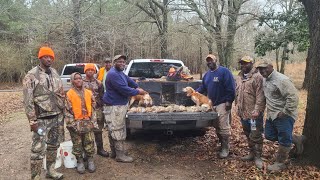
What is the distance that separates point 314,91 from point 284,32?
545 inches

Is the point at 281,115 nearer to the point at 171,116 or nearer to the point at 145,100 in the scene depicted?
the point at 171,116

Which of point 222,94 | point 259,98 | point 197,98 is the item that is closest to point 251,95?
point 259,98

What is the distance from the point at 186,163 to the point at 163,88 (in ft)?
A: 5.71

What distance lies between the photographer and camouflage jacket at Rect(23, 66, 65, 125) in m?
5.00

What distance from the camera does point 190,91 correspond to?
6824 millimetres

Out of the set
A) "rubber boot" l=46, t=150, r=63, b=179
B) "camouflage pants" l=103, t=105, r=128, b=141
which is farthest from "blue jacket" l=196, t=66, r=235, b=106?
"rubber boot" l=46, t=150, r=63, b=179

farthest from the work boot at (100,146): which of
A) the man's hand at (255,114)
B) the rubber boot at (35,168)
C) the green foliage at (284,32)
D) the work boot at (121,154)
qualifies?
the green foliage at (284,32)

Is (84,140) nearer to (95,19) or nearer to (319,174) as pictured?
(319,174)

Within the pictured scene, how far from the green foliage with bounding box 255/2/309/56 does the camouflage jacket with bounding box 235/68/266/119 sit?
1278 cm

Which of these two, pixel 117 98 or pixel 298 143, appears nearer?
pixel 298 143

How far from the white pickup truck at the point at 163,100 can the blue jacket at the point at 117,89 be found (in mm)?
347

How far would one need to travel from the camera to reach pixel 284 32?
18.4m

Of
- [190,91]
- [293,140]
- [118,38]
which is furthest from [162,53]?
[293,140]

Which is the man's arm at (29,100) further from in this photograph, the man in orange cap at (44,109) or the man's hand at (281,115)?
the man's hand at (281,115)
